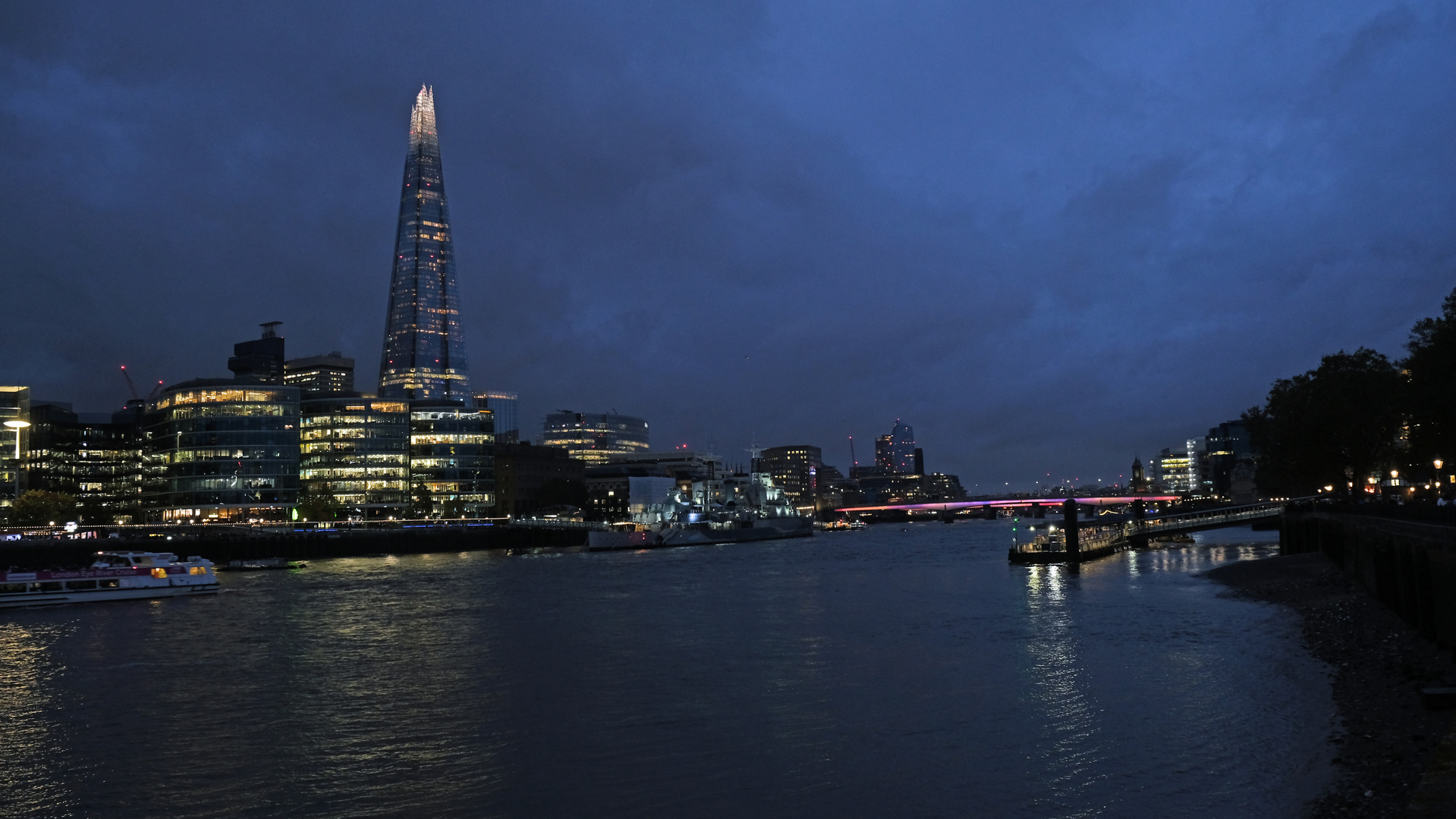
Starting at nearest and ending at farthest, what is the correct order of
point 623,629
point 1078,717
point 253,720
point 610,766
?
point 610,766 < point 1078,717 < point 253,720 < point 623,629

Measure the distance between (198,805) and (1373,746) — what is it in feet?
69.3

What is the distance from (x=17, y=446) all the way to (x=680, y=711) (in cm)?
16575

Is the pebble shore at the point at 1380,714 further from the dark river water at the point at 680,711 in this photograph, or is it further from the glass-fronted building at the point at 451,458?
the glass-fronted building at the point at 451,458

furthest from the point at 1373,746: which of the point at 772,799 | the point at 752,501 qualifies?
the point at 752,501

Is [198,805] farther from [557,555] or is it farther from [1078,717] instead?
[557,555]

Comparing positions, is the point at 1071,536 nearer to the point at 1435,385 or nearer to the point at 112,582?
the point at 1435,385

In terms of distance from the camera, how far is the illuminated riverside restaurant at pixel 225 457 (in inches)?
5950

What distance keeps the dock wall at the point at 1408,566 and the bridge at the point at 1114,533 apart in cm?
2109

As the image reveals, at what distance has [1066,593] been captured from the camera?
174 ft

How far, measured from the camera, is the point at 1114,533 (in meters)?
97.8

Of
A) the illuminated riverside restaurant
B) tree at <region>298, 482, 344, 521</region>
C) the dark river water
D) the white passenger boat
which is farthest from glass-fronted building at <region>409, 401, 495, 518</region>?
the dark river water

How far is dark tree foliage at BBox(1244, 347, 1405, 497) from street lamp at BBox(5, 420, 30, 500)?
156 m

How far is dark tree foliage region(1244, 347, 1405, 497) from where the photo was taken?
74500 mm

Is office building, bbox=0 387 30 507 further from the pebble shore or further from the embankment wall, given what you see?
the pebble shore
